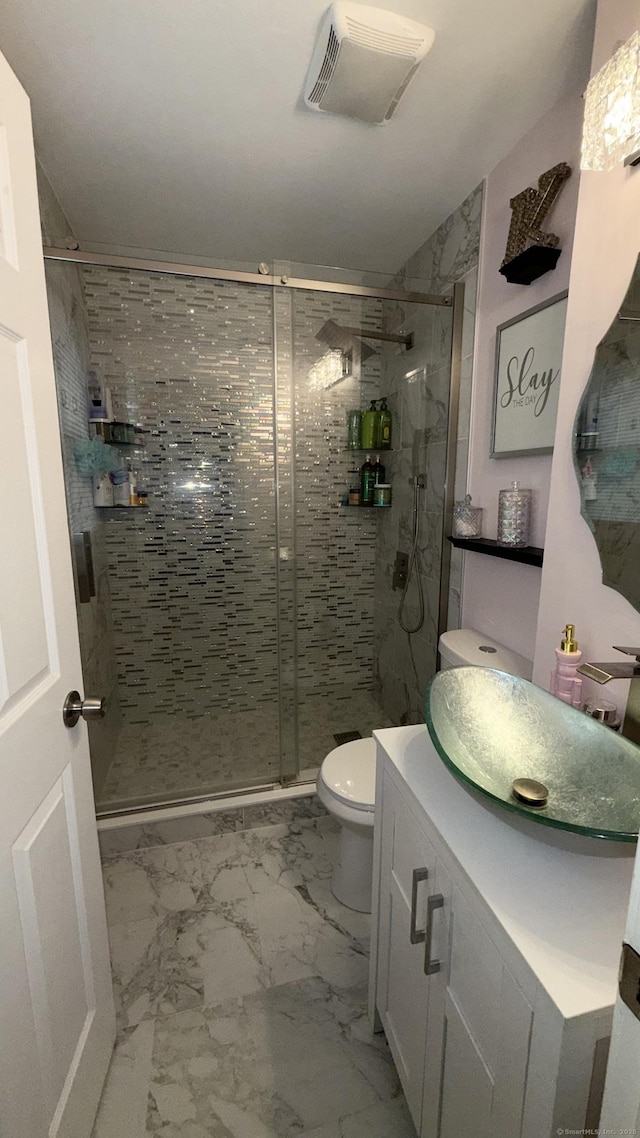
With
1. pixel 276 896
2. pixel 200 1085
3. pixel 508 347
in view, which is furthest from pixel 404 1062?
pixel 508 347

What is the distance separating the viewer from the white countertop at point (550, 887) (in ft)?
1.71

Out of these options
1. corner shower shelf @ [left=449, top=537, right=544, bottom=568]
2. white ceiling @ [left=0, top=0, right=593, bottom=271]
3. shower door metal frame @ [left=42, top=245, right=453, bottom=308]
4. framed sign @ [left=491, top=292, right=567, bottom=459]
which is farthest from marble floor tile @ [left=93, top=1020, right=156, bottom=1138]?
white ceiling @ [left=0, top=0, right=593, bottom=271]

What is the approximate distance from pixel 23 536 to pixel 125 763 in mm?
1697

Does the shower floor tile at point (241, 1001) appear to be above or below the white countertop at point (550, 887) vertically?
below

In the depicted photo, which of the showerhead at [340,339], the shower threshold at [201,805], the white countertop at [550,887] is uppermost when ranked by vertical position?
the showerhead at [340,339]

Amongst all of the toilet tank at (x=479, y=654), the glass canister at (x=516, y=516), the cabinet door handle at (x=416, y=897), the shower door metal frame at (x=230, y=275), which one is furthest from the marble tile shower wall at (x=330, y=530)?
the cabinet door handle at (x=416, y=897)

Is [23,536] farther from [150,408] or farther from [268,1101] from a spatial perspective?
[150,408]

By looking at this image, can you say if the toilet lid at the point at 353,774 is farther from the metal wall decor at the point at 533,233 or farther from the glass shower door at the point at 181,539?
the metal wall decor at the point at 533,233

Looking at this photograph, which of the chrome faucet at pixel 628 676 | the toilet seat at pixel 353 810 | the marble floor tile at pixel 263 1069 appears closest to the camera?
the chrome faucet at pixel 628 676

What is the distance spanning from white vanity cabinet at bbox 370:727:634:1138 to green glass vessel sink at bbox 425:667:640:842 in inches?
2.3

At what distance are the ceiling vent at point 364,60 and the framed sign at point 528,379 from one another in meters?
0.71

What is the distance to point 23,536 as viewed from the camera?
30.5 inches

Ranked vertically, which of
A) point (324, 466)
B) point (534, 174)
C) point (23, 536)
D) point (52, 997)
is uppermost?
point (534, 174)

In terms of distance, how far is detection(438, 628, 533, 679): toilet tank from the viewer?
1469 mm
